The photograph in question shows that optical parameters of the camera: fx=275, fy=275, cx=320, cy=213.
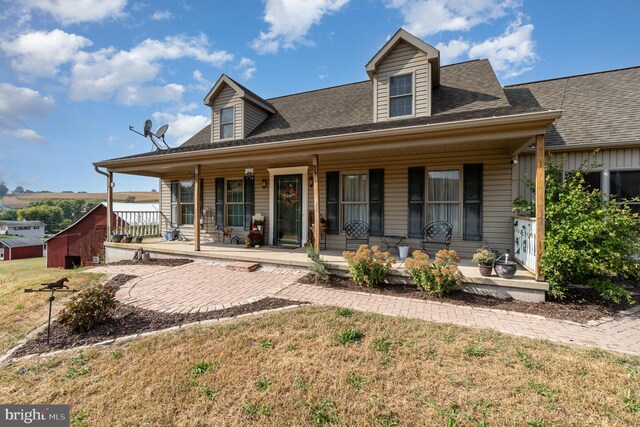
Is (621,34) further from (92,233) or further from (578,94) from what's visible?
(92,233)

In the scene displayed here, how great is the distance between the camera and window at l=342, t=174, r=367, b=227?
7.73 metres

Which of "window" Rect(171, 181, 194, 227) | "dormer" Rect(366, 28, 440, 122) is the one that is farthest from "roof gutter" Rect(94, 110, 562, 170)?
"window" Rect(171, 181, 194, 227)

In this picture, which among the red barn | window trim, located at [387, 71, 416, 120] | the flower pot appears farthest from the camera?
the red barn

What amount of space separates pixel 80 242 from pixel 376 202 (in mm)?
14358

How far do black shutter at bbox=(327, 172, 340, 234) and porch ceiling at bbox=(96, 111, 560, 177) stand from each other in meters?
0.71

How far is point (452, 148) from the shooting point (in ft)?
20.9

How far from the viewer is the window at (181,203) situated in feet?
34.6

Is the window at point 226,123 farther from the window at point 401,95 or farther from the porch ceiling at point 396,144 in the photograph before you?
Result: the window at point 401,95

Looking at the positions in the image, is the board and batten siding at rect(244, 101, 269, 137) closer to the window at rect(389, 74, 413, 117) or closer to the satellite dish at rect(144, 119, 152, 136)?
the satellite dish at rect(144, 119, 152, 136)

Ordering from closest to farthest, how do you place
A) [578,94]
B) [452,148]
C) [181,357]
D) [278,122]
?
[181,357] < [452,148] < [578,94] < [278,122]

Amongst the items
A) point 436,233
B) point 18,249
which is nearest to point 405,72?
point 436,233

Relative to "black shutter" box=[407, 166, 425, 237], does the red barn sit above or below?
A: below

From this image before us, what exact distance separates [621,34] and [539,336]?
11.0 metres

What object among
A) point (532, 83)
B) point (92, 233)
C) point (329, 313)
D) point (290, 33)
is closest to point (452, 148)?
point (329, 313)
